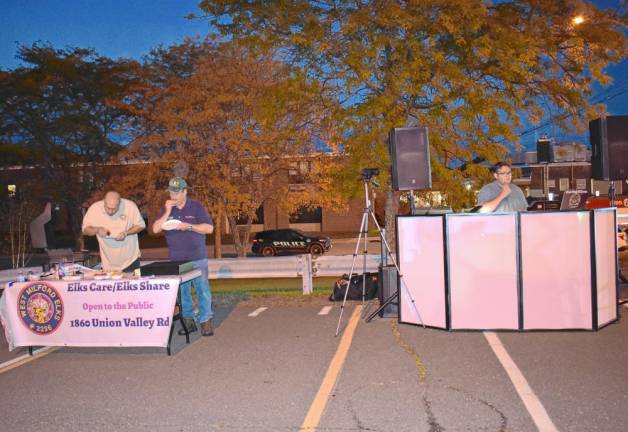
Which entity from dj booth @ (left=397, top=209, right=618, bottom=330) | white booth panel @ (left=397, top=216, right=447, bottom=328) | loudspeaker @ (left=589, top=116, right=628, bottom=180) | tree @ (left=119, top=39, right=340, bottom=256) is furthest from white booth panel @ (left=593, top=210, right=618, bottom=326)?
tree @ (left=119, top=39, right=340, bottom=256)

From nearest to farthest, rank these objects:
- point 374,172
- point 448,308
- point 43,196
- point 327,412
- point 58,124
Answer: point 327,412
point 448,308
point 374,172
point 58,124
point 43,196

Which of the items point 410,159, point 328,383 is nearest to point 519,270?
point 410,159

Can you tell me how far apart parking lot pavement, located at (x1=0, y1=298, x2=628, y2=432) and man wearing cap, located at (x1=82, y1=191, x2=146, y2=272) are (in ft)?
4.35

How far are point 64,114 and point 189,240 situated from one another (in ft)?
68.9

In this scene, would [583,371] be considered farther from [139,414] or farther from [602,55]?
[602,55]

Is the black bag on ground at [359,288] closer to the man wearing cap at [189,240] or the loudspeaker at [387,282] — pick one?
the loudspeaker at [387,282]

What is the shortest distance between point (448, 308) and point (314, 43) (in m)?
6.65

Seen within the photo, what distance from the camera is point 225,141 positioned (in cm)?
2125

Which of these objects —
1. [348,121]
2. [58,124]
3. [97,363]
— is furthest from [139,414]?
[58,124]

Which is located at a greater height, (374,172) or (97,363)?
(374,172)

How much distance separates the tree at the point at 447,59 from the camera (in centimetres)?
1152

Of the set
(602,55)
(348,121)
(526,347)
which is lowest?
(526,347)

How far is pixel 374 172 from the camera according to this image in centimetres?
827

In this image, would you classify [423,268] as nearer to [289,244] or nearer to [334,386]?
[334,386]
